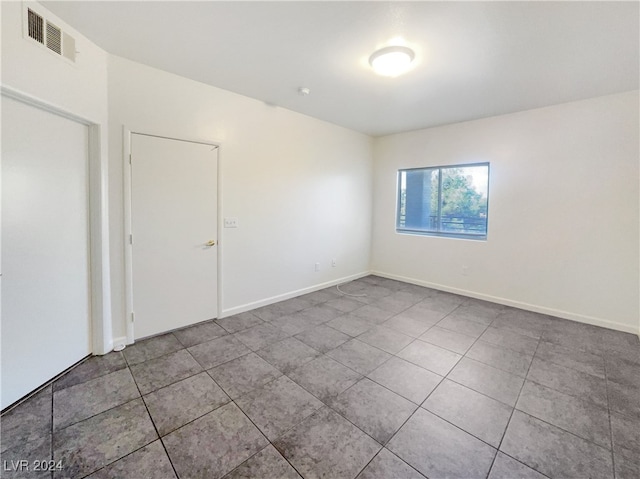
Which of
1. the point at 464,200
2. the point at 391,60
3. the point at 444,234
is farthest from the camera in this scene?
the point at 444,234

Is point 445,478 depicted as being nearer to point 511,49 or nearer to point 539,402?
point 539,402

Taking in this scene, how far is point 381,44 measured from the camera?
7.58ft

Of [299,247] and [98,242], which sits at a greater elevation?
[98,242]

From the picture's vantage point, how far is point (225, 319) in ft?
11.3

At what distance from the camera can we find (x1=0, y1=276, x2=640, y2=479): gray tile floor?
1.54 m

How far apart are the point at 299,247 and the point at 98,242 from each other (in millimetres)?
2479

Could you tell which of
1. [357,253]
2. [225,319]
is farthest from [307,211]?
[225,319]

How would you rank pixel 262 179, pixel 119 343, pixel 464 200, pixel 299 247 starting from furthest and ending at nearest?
pixel 464 200 < pixel 299 247 < pixel 262 179 < pixel 119 343

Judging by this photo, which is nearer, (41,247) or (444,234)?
(41,247)

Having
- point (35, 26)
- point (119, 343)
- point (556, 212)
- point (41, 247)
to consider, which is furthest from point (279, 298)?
point (556, 212)

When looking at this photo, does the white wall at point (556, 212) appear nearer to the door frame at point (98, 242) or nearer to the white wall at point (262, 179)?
the white wall at point (262, 179)

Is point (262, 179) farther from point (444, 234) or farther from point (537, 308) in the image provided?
point (537, 308)

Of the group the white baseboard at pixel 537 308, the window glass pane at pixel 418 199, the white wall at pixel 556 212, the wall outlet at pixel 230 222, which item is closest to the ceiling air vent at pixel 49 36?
the wall outlet at pixel 230 222

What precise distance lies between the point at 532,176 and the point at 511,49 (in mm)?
2056
